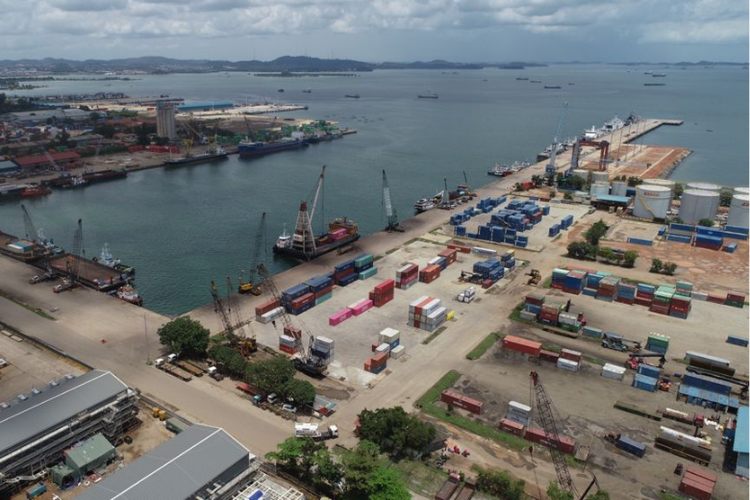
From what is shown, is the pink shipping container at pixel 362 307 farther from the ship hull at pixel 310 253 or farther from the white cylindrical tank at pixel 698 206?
the white cylindrical tank at pixel 698 206

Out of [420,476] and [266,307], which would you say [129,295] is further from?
[420,476]

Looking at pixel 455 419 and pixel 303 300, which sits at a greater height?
pixel 303 300

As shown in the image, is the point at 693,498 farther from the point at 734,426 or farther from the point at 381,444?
the point at 381,444

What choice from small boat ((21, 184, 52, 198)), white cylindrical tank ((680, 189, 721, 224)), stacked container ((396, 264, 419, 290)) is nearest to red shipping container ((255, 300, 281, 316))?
stacked container ((396, 264, 419, 290))

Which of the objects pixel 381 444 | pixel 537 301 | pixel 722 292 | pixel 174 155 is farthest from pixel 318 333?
pixel 174 155

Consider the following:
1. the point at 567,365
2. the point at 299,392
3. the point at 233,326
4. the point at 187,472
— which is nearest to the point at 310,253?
the point at 233,326

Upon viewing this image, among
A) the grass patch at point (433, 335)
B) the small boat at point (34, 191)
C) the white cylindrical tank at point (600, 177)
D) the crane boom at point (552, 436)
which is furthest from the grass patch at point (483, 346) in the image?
the small boat at point (34, 191)
